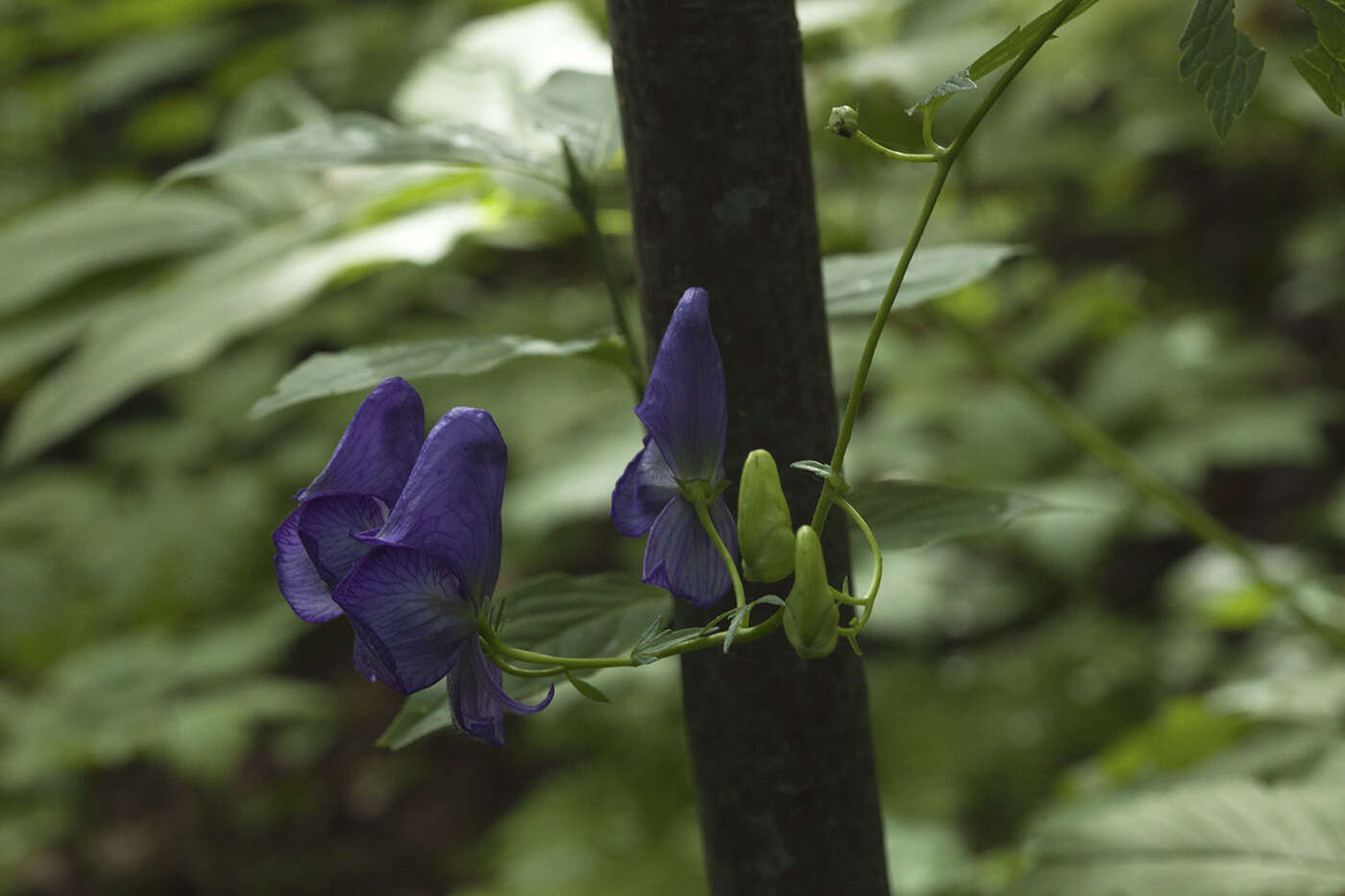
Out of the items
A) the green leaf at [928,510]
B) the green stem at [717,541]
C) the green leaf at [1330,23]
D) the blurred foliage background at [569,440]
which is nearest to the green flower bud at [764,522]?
the green stem at [717,541]

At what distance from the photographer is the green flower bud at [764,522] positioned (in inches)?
13.1

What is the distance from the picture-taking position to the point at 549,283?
3168mm

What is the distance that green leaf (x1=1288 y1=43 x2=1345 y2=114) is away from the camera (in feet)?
1.17

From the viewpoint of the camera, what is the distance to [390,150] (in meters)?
0.54

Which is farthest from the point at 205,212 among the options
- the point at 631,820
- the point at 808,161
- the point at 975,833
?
the point at 975,833

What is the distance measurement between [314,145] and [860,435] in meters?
1.49

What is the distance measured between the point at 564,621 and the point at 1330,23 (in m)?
0.32

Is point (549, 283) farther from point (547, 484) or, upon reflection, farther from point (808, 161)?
point (808, 161)

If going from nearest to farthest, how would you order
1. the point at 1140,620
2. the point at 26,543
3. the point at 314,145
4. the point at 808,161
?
the point at 808,161 → the point at 314,145 → the point at 1140,620 → the point at 26,543

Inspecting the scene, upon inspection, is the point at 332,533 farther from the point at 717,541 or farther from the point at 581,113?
the point at 581,113

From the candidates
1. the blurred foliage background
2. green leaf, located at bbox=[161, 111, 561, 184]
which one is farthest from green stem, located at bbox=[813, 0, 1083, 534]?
the blurred foliage background

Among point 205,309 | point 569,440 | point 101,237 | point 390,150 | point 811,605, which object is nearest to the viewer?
point 811,605

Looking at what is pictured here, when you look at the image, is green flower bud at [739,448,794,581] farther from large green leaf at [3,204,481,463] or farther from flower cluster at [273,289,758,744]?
large green leaf at [3,204,481,463]

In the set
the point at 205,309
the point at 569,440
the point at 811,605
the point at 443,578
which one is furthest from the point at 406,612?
the point at 569,440
